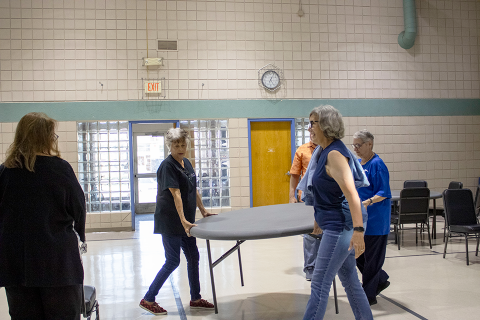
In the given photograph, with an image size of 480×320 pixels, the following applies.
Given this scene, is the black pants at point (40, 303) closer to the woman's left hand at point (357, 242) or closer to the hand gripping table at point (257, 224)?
the hand gripping table at point (257, 224)

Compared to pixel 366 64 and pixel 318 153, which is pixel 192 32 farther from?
pixel 318 153

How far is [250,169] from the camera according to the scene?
732 centimetres

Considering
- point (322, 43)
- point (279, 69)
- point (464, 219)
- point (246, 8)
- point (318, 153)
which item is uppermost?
point (246, 8)

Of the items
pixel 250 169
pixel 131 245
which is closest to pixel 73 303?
pixel 131 245

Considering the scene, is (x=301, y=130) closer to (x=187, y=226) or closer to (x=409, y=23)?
(x=409, y=23)

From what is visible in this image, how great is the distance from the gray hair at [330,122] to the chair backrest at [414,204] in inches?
133

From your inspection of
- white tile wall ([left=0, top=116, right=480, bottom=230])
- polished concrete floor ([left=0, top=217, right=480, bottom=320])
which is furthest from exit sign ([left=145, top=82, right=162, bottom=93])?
polished concrete floor ([left=0, top=217, right=480, bottom=320])

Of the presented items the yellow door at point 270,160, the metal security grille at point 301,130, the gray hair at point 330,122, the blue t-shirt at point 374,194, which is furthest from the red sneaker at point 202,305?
the metal security grille at point 301,130

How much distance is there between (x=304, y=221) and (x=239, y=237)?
0.52m

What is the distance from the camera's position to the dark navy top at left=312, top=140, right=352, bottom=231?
1.96 m

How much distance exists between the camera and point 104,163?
7074 millimetres

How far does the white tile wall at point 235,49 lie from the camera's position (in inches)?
269

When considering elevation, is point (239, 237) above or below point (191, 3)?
below

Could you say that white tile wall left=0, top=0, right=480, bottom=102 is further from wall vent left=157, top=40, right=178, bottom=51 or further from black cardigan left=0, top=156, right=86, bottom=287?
black cardigan left=0, top=156, right=86, bottom=287
